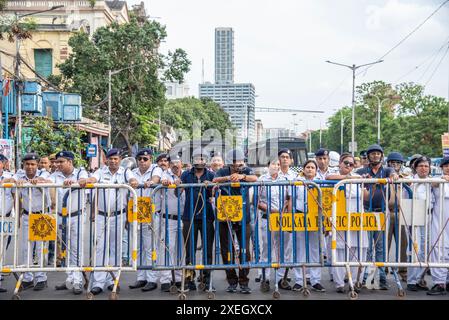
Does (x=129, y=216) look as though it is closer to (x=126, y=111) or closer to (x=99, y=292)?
(x=99, y=292)

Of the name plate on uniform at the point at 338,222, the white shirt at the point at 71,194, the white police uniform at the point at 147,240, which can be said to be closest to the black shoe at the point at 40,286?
the white shirt at the point at 71,194

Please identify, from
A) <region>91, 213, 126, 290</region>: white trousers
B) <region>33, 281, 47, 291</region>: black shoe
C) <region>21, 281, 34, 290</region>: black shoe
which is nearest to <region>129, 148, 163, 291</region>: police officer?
<region>91, 213, 126, 290</region>: white trousers

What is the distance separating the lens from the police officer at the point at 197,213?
7469 millimetres

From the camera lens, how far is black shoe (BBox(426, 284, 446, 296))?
7297 millimetres

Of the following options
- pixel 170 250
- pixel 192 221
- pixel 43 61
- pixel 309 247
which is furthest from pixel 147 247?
pixel 43 61

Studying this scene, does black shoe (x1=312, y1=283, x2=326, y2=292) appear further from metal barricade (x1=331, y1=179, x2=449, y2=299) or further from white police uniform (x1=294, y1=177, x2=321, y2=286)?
metal barricade (x1=331, y1=179, x2=449, y2=299)

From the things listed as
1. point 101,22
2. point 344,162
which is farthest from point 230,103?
point 344,162

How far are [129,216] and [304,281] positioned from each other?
7.88 feet

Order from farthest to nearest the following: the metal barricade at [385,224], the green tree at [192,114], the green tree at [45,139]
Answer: the green tree at [192,114] → the green tree at [45,139] → the metal barricade at [385,224]

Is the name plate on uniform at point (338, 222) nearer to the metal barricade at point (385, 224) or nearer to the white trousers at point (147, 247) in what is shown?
the metal barricade at point (385, 224)

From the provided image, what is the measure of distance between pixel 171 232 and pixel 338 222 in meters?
2.22

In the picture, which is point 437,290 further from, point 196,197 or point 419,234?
point 196,197

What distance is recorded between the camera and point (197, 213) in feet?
24.7

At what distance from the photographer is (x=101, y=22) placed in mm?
48469
